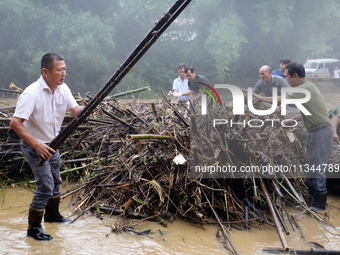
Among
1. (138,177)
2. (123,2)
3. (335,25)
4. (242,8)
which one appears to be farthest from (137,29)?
(138,177)

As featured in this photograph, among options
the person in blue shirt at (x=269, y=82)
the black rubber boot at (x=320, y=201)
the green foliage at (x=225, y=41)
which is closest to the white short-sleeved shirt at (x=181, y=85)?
the person in blue shirt at (x=269, y=82)

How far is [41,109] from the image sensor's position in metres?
3.86

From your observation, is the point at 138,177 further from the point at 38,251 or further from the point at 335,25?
the point at 335,25

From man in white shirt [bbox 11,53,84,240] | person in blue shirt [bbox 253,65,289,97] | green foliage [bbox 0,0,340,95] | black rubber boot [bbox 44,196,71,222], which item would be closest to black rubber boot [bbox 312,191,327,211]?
person in blue shirt [bbox 253,65,289,97]

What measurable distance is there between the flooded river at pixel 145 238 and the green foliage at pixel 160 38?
22.9 metres

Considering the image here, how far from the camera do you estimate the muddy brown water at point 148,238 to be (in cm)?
383

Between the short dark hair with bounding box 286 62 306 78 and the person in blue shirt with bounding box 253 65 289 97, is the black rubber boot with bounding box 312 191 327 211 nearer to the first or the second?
the short dark hair with bounding box 286 62 306 78

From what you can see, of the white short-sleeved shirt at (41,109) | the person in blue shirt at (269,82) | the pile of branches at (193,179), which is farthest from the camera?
the person in blue shirt at (269,82)

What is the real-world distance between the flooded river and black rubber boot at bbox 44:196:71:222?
0.07 m

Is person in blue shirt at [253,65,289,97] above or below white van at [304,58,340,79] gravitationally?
below

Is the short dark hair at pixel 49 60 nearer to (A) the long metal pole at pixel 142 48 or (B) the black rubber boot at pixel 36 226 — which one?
(A) the long metal pole at pixel 142 48

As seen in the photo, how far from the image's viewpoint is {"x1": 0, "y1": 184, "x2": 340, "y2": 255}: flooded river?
3.83m

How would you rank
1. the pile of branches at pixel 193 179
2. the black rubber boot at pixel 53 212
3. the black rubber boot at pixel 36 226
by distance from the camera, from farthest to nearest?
the pile of branches at pixel 193 179, the black rubber boot at pixel 53 212, the black rubber boot at pixel 36 226

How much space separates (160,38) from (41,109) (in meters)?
28.5
